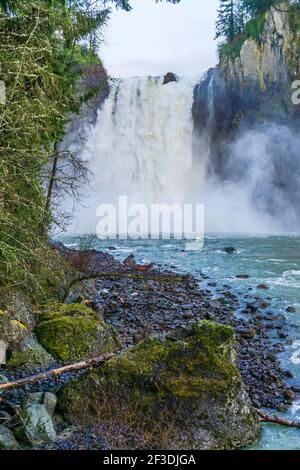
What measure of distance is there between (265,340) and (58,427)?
5.71m

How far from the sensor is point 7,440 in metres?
4.86

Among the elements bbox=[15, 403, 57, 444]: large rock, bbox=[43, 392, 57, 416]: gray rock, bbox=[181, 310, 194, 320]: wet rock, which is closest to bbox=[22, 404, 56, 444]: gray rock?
bbox=[15, 403, 57, 444]: large rock

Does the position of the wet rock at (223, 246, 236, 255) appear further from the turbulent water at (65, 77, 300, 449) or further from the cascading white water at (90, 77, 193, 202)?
the cascading white water at (90, 77, 193, 202)

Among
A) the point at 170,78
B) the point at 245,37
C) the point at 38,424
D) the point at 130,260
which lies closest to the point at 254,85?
the point at 245,37

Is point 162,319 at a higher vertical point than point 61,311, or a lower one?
lower

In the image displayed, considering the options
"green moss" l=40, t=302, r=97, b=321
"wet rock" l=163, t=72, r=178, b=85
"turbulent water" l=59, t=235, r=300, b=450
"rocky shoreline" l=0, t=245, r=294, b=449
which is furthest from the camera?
"wet rock" l=163, t=72, r=178, b=85

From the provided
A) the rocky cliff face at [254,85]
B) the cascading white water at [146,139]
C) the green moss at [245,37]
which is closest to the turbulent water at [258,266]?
the cascading white water at [146,139]

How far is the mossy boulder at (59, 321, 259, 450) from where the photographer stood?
5.54 metres

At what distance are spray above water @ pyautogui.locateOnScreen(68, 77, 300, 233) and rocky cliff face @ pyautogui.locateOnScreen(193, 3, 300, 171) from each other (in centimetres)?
69

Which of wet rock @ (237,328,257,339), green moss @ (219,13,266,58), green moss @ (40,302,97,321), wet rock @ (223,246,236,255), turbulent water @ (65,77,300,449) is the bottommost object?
wet rock @ (237,328,257,339)

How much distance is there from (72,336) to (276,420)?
3.66 m

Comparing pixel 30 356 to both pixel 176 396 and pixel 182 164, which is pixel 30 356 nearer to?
pixel 176 396

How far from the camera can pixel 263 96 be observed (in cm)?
3045
